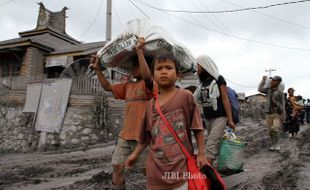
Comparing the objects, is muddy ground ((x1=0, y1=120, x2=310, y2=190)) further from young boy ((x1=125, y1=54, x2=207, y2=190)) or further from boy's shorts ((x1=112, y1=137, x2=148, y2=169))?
young boy ((x1=125, y1=54, x2=207, y2=190))

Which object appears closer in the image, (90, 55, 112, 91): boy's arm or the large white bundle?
the large white bundle

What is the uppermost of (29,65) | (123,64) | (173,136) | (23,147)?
(29,65)

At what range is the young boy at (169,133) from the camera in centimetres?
231

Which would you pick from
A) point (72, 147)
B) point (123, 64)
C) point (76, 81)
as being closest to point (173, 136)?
point (123, 64)

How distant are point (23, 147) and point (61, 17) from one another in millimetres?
15507

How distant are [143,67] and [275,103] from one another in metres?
5.68

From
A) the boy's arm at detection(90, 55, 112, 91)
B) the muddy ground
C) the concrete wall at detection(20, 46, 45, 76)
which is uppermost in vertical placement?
the concrete wall at detection(20, 46, 45, 76)

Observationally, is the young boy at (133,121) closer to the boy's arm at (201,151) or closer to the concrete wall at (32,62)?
the boy's arm at (201,151)

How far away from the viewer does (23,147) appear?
1234cm

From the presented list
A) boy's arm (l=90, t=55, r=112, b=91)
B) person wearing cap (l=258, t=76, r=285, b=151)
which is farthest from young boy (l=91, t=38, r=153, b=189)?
person wearing cap (l=258, t=76, r=285, b=151)

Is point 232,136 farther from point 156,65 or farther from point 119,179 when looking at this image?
point 156,65

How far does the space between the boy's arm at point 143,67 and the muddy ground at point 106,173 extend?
7.35 feet

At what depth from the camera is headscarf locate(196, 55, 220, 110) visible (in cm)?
411

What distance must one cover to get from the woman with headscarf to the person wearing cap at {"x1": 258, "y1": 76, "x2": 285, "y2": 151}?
395cm
